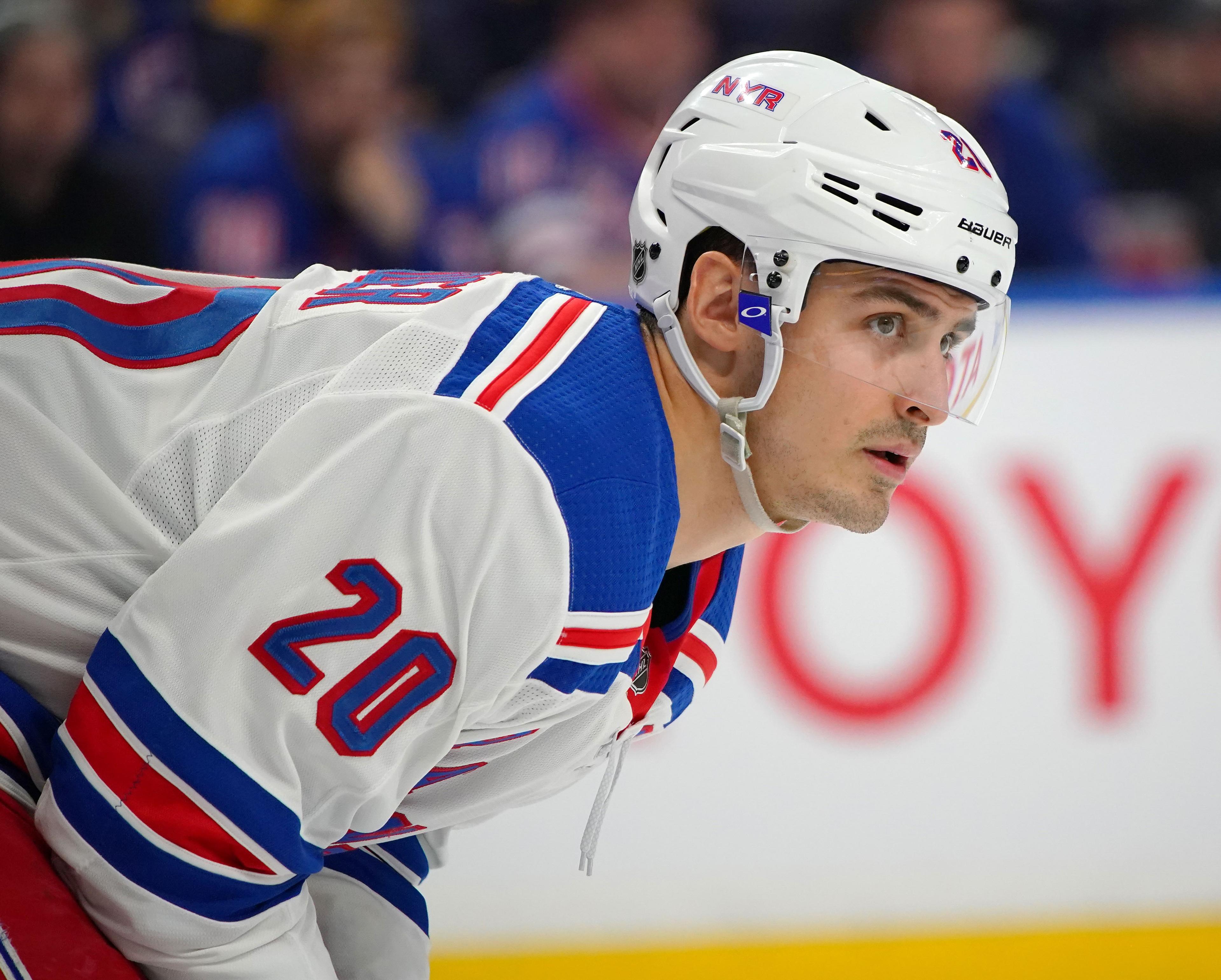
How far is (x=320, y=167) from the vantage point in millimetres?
3127

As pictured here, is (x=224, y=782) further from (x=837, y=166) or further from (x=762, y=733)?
(x=762, y=733)

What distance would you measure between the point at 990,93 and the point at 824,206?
207 cm

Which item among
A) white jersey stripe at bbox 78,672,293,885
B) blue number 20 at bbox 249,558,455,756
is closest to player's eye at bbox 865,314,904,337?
blue number 20 at bbox 249,558,455,756

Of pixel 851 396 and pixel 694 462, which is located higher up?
pixel 851 396

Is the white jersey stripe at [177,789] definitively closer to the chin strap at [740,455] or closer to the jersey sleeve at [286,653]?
the jersey sleeve at [286,653]

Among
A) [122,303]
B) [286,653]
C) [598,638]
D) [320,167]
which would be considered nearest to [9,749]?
[286,653]

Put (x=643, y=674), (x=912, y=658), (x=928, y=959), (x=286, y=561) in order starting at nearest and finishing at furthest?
1. (x=286, y=561)
2. (x=643, y=674)
3. (x=928, y=959)
4. (x=912, y=658)

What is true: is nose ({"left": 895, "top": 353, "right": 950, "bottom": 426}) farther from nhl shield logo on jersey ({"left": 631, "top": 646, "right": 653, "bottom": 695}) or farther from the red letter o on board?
the red letter o on board

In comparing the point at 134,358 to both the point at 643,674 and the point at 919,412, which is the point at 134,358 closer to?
the point at 643,674

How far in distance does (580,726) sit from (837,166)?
0.67 metres

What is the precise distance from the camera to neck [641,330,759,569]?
57.7 inches

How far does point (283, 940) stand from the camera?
1.24 metres

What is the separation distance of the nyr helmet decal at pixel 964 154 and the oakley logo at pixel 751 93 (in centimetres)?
19

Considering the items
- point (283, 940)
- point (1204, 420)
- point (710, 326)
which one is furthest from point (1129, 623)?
point (283, 940)
